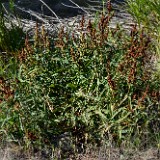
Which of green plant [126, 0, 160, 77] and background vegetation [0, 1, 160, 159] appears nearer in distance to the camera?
background vegetation [0, 1, 160, 159]

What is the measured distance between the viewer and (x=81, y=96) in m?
3.16

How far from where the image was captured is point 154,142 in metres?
3.01

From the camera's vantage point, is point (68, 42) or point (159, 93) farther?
point (68, 42)

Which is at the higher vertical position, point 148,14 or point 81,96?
point 148,14

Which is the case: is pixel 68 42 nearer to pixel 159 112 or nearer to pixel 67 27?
pixel 67 27

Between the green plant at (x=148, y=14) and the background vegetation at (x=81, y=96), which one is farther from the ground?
the green plant at (x=148, y=14)

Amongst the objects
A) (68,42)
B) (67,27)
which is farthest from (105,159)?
(67,27)

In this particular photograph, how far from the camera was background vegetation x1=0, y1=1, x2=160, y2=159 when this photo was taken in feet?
9.84

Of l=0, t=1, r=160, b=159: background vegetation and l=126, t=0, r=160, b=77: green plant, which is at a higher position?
l=126, t=0, r=160, b=77: green plant

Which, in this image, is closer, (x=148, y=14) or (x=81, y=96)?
(x=81, y=96)

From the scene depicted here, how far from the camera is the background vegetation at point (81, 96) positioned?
118 inches

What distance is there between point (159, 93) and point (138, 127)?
0.95ft

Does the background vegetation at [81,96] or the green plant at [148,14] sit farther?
the green plant at [148,14]

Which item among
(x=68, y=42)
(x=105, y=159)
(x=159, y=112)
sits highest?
(x=68, y=42)
